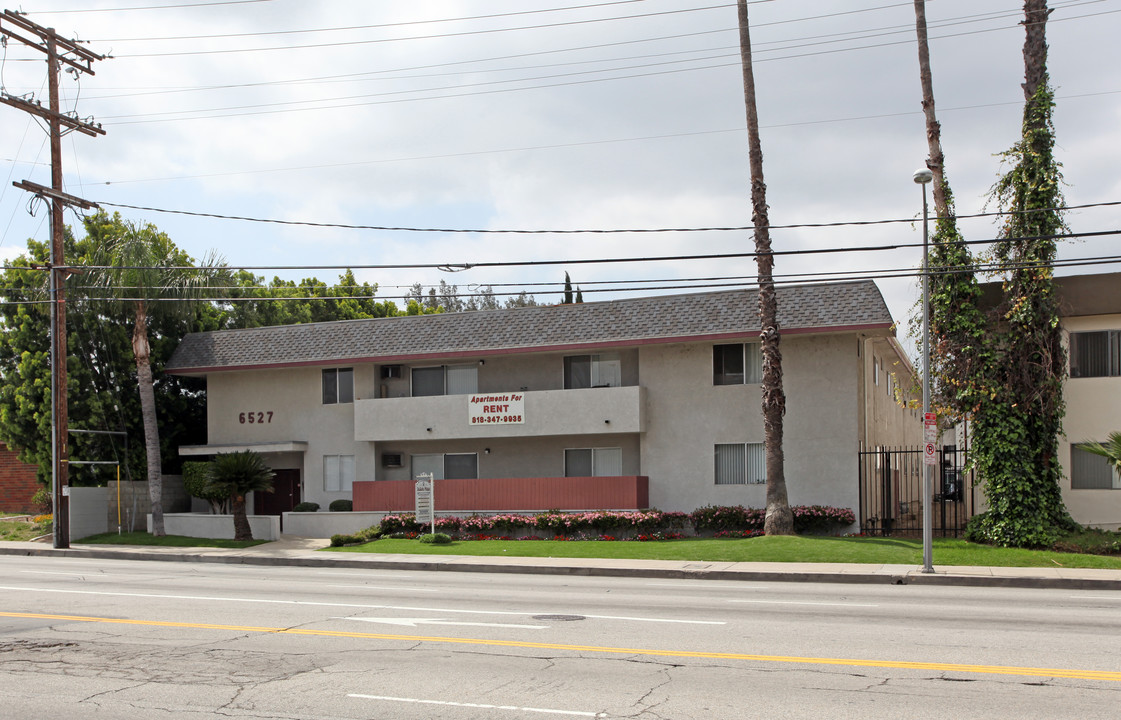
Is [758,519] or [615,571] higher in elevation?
[758,519]

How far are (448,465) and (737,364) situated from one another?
9.66 m

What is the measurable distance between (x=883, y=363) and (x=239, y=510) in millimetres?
20549

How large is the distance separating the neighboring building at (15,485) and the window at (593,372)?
2108 centimetres

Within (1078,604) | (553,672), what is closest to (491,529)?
(1078,604)

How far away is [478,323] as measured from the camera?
3041 cm

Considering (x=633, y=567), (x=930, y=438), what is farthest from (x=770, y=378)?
(x=633, y=567)

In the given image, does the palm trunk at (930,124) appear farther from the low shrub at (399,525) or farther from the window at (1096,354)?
the low shrub at (399,525)

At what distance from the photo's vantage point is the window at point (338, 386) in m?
32.6

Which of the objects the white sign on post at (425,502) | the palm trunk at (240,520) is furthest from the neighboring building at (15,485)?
the white sign on post at (425,502)

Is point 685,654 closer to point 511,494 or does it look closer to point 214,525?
point 511,494

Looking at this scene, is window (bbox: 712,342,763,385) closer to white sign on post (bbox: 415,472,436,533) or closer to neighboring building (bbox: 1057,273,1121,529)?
neighboring building (bbox: 1057,273,1121,529)

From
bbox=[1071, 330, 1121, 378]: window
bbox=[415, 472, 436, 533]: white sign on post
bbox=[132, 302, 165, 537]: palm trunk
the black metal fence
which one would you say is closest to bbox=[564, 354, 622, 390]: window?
bbox=[415, 472, 436, 533]: white sign on post

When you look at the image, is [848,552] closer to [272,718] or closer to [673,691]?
[673,691]

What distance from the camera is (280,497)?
33.9 metres
